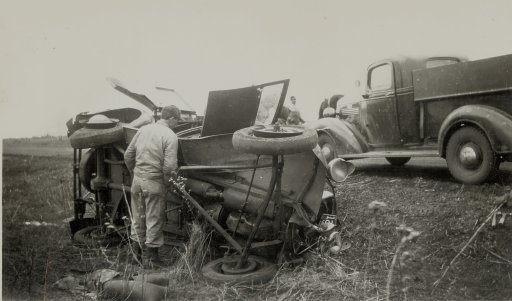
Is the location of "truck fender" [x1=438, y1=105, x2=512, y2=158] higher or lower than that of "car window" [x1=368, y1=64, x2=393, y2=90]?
Answer: lower

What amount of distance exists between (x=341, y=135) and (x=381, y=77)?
1040 millimetres

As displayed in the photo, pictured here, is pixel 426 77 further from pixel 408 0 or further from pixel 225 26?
pixel 225 26

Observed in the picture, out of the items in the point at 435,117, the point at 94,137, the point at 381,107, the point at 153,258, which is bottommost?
the point at 153,258

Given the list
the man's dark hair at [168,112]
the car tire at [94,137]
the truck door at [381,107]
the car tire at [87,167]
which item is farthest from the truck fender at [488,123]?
the car tire at [87,167]

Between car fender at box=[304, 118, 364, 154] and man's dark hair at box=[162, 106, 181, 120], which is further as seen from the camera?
car fender at box=[304, 118, 364, 154]

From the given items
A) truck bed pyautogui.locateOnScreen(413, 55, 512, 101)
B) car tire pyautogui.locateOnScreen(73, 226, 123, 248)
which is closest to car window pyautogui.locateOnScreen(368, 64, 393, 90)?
truck bed pyautogui.locateOnScreen(413, 55, 512, 101)

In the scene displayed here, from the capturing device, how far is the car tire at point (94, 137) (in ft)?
16.7

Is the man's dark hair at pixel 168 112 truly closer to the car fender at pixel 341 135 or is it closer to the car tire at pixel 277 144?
the car tire at pixel 277 144

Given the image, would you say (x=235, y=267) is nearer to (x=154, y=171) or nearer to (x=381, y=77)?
(x=154, y=171)

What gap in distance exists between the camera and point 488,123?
4.47m

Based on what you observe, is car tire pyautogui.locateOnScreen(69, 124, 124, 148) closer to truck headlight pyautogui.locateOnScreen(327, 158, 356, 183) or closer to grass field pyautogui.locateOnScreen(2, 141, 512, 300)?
grass field pyautogui.locateOnScreen(2, 141, 512, 300)

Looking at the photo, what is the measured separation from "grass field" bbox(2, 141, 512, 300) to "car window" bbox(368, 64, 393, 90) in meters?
2.01

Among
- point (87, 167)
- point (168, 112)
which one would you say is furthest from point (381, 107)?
point (87, 167)

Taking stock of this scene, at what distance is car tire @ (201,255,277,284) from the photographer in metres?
3.64
